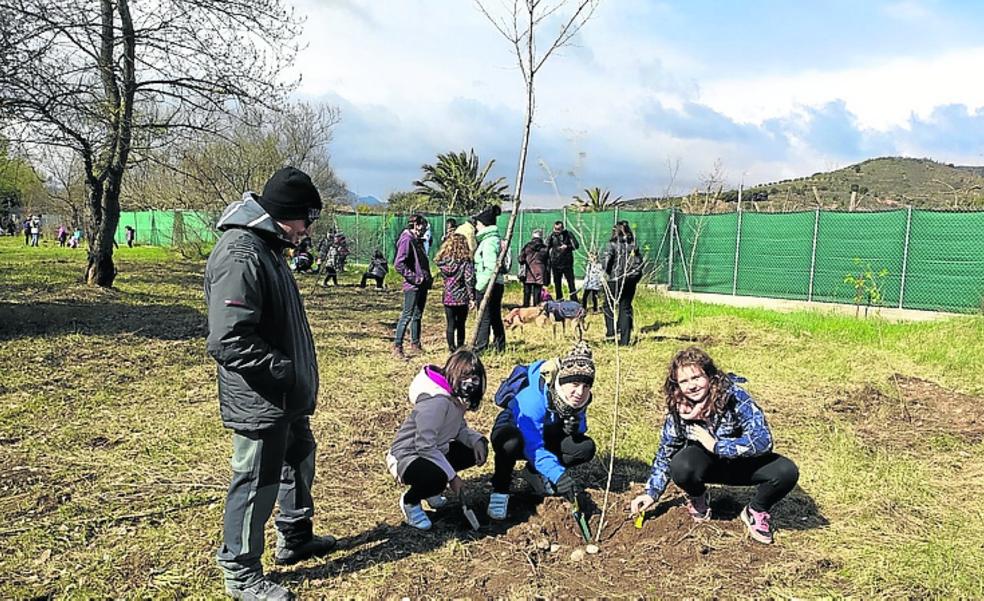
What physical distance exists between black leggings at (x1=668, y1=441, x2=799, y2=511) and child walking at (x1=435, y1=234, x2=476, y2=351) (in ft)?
13.7

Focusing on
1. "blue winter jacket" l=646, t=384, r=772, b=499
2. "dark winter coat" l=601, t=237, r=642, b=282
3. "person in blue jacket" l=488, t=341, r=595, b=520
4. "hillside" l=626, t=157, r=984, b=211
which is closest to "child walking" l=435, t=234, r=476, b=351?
"dark winter coat" l=601, t=237, r=642, b=282

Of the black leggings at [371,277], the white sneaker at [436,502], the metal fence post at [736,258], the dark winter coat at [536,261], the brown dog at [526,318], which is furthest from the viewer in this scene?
the black leggings at [371,277]

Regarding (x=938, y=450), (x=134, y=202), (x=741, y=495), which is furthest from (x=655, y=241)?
(x=134, y=202)

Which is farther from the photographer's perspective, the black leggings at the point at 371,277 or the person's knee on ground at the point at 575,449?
the black leggings at the point at 371,277

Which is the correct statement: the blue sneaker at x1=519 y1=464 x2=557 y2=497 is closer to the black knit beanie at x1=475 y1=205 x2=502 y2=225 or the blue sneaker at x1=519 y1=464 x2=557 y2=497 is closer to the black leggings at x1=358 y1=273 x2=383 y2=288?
the black knit beanie at x1=475 y1=205 x2=502 y2=225

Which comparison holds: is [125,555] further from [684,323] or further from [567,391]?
[684,323]

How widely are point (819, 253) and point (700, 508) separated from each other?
11.8m

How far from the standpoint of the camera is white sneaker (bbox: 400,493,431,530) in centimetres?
356

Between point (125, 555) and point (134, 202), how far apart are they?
90.6 feet

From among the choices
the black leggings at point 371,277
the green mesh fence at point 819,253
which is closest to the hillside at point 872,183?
the green mesh fence at point 819,253

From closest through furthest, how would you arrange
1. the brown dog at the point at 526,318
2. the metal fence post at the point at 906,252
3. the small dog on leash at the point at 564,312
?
the small dog on leash at the point at 564,312
the brown dog at the point at 526,318
the metal fence post at the point at 906,252

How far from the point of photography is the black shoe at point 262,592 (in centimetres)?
274

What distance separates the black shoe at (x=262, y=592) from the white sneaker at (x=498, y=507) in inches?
Answer: 46.6

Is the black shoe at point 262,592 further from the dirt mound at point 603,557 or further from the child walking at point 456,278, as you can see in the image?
the child walking at point 456,278
